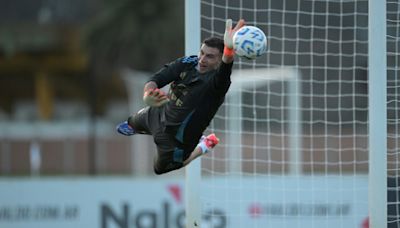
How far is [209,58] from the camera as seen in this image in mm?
7312

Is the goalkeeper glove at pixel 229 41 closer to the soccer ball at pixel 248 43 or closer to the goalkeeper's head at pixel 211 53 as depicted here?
the soccer ball at pixel 248 43

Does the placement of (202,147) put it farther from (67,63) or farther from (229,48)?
(67,63)

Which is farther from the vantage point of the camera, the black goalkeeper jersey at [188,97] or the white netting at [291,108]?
the white netting at [291,108]

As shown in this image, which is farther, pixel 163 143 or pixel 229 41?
pixel 163 143

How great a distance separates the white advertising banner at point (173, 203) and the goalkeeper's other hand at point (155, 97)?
4.14 meters

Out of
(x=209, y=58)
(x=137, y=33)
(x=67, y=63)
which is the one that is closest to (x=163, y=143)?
(x=209, y=58)

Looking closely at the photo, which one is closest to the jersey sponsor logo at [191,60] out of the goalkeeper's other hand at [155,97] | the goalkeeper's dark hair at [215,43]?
the goalkeeper's dark hair at [215,43]

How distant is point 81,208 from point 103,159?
469 inches

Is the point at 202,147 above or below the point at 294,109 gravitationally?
below

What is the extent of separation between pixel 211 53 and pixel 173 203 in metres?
5.75

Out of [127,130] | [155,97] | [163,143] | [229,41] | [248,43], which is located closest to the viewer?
[248,43]

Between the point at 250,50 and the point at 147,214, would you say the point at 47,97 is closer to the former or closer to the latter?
the point at 147,214

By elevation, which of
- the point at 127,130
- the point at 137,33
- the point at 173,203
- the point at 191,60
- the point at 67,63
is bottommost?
the point at 173,203

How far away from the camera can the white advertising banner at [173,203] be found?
11.7 meters
